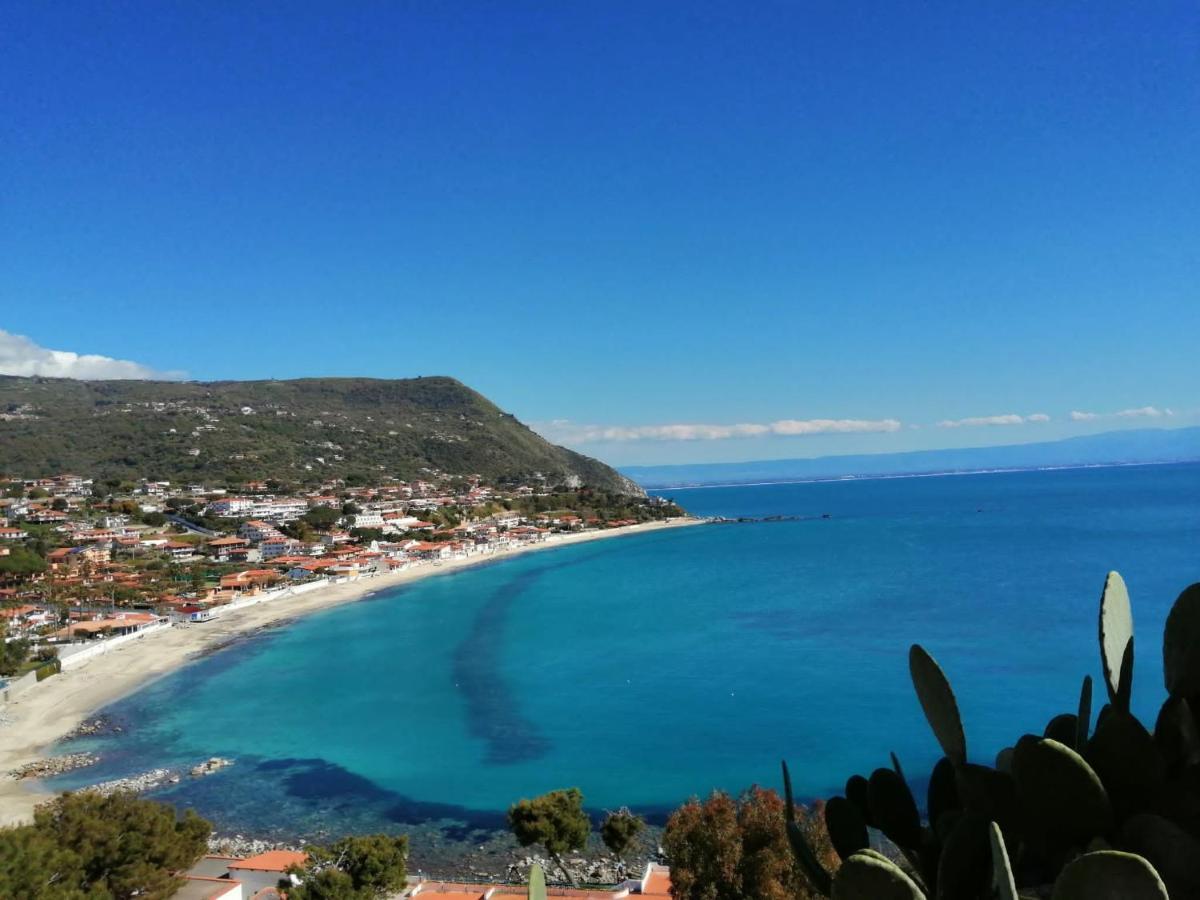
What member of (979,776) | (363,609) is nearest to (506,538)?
(363,609)

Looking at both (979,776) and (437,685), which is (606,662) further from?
(979,776)

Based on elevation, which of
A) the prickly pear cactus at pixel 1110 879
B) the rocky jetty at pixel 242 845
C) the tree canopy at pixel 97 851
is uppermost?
the prickly pear cactus at pixel 1110 879

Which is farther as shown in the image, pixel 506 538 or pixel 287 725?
pixel 506 538

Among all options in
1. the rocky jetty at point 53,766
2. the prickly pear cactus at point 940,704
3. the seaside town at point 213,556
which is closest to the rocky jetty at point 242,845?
the seaside town at point 213,556

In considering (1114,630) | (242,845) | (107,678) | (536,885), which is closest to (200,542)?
(107,678)

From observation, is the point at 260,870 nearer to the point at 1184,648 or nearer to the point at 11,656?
the point at 1184,648

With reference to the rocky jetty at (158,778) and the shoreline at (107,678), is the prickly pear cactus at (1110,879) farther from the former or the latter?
the rocky jetty at (158,778)

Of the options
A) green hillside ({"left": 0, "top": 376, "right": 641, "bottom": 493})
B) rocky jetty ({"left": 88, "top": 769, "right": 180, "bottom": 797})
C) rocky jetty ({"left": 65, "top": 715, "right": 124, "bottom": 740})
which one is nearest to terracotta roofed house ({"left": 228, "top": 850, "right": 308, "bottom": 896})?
rocky jetty ({"left": 88, "top": 769, "right": 180, "bottom": 797})
